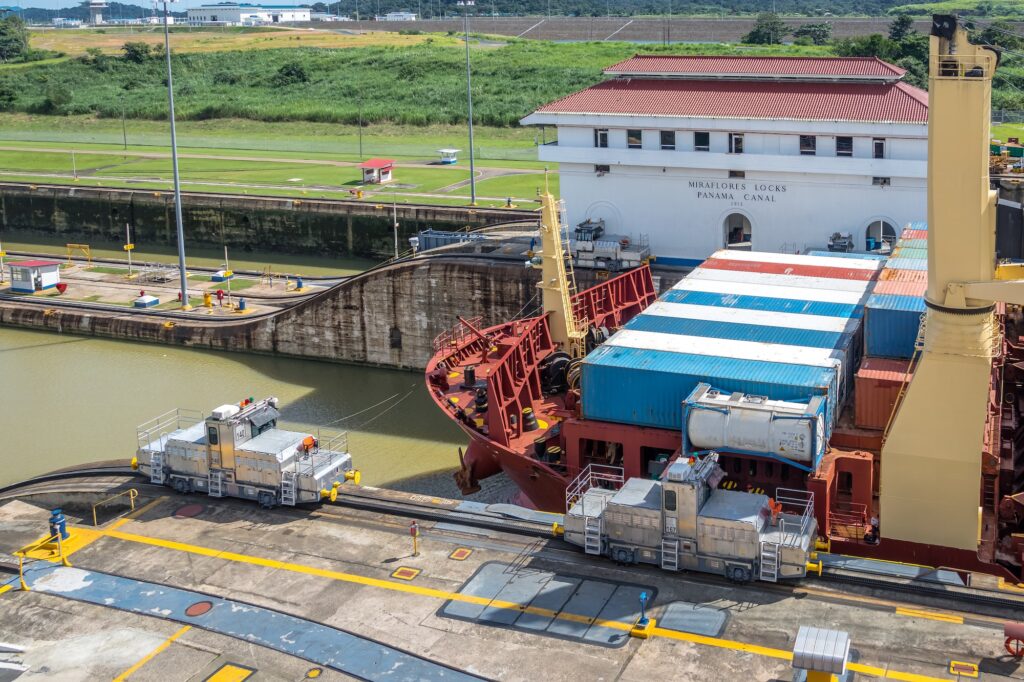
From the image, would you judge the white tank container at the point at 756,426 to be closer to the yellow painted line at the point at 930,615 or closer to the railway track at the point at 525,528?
the railway track at the point at 525,528

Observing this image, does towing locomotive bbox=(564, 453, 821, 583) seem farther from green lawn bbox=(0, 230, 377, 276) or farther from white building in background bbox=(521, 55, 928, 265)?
green lawn bbox=(0, 230, 377, 276)

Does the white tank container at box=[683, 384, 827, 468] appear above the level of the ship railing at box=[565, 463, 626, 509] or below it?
above

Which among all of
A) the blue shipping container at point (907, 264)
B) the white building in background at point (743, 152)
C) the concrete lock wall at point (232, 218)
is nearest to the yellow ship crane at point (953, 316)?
the blue shipping container at point (907, 264)

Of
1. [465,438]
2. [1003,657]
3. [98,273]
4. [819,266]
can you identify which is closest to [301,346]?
[465,438]

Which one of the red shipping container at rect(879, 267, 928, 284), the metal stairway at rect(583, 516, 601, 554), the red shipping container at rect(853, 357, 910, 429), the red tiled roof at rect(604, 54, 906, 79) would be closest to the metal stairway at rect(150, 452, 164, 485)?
the metal stairway at rect(583, 516, 601, 554)

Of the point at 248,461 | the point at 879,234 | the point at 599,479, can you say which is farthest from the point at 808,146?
the point at 248,461

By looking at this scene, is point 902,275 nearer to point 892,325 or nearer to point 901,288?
point 901,288
